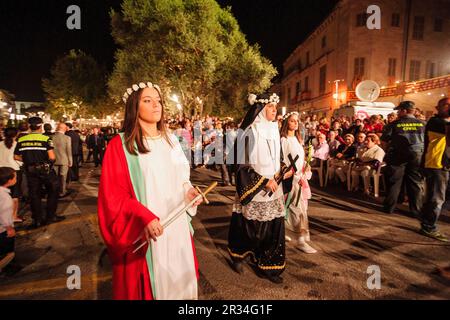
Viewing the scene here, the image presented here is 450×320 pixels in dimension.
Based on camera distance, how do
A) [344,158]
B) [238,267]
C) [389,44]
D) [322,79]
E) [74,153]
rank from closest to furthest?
[238,267], [344,158], [74,153], [389,44], [322,79]

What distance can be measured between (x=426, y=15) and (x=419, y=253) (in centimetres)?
2882

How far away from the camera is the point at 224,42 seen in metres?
20.4

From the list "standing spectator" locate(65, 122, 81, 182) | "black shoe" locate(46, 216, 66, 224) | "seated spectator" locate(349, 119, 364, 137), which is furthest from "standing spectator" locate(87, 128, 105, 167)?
"seated spectator" locate(349, 119, 364, 137)

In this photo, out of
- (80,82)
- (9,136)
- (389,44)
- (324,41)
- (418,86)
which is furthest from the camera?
(80,82)

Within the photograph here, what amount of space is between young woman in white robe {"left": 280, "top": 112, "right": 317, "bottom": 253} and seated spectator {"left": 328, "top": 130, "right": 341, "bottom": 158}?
19.0 feet

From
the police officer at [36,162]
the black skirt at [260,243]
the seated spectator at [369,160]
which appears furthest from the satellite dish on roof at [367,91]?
the police officer at [36,162]

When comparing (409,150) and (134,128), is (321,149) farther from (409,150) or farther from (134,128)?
(134,128)

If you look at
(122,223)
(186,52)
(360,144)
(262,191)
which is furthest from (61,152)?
(186,52)

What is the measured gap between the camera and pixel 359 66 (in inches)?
960

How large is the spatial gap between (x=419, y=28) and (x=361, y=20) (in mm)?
5627

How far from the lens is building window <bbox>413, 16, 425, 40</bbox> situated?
81.4ft

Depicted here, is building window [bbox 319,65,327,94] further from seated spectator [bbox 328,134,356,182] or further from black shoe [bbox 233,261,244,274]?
black shoe [bbox 233,261,244,274]

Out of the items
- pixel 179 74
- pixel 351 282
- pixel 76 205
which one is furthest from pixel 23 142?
pixel 179 74
